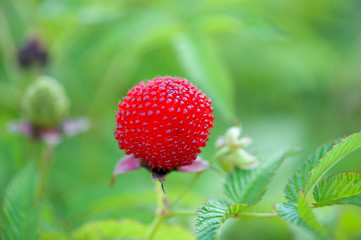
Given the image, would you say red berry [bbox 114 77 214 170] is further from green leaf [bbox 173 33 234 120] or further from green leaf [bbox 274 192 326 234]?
green leaf [bbox 173 33 234 120]

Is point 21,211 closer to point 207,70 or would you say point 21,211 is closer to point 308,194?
point 308,194

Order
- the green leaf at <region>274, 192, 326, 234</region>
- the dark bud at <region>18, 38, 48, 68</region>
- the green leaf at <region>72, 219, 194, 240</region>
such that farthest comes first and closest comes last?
the dark bud at <region>18, 38, 48, 68</region>, the green leaf at <region>72, 219, 194, 240</region>, the green leaf at <region>274, 192, 326, 234</region>

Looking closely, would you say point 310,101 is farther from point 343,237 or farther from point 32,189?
point 32,189

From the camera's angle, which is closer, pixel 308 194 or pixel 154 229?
pixel 308 194

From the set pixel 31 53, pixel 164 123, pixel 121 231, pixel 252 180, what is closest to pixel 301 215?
A: pixel 252 180

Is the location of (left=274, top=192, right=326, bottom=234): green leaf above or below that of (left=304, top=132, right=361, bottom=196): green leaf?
below

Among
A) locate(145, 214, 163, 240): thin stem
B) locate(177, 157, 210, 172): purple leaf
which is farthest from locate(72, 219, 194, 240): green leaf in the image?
locate(177, 157, 210, 172): purple leaf

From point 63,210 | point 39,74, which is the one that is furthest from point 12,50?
point 63,210
